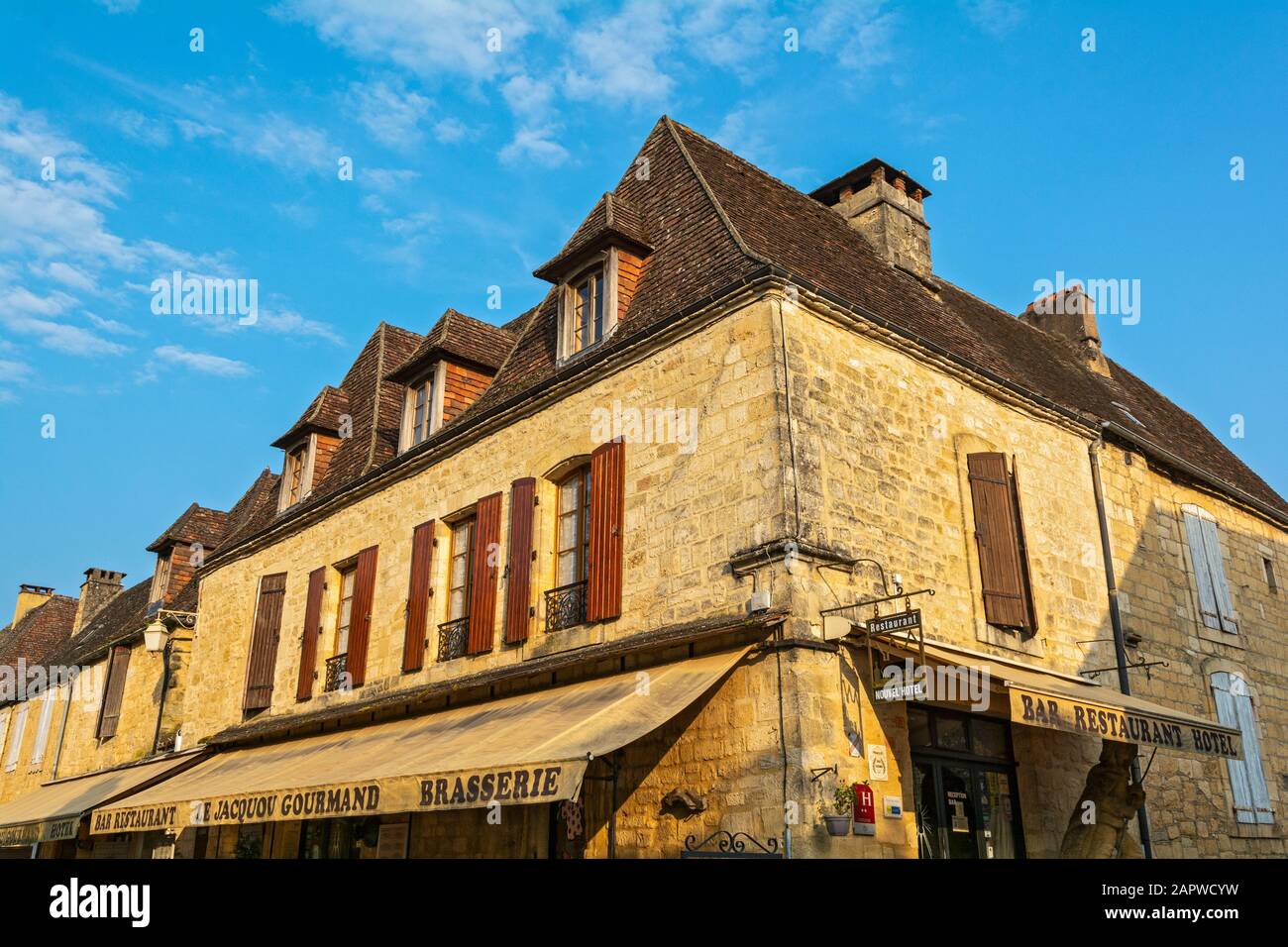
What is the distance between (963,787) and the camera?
853 centimetres

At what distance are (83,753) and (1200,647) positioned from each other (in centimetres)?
1871

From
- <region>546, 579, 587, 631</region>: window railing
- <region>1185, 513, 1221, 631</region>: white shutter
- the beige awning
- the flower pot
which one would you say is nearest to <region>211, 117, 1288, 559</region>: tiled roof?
<region>1185, 513, 1221, 631</region>: white shutter

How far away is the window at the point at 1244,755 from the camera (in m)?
11.2

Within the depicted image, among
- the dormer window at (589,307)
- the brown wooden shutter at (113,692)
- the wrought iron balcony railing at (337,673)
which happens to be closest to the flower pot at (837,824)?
the dormer window at (589,307)

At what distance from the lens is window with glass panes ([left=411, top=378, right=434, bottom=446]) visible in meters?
12.7

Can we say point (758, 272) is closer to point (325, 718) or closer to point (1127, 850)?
point (1127, 850)

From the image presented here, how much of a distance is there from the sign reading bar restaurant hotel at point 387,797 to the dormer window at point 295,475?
17.8 ft

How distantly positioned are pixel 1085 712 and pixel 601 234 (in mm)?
6282

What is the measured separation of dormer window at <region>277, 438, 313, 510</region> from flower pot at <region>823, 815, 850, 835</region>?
33.0 feet

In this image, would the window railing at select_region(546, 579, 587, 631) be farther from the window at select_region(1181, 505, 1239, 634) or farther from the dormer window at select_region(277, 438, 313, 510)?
the window at select_region(1181, 505, 1239, 634)

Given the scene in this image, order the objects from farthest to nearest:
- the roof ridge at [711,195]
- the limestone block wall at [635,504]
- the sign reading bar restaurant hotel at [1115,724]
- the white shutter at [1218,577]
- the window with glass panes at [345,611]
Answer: the window with glass panes at [345,611], the white shutter at [1218,577], the roof ridge at [711,195], the limestone block wall at [635,504], the sign reading bar restaurant hotel at [1115,724]

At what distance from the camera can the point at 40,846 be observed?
1880 centimetres

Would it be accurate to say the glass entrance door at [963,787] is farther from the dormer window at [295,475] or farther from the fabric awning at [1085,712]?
the dormer window at [295,475]
